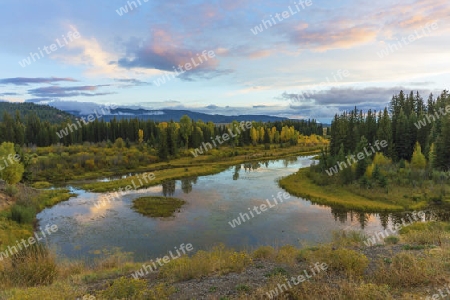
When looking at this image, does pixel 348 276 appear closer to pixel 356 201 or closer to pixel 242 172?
pixel 356 201

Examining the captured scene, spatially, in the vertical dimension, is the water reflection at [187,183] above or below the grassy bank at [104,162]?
below

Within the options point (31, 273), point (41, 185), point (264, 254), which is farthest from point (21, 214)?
point (264, 254)

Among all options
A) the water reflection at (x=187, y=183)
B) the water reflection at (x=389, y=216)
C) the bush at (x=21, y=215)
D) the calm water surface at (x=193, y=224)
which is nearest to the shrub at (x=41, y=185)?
the calm water surface at (x=193, y=224)

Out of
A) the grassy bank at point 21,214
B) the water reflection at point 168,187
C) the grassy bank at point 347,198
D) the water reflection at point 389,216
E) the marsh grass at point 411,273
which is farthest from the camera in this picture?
the water reflection at point 168,187

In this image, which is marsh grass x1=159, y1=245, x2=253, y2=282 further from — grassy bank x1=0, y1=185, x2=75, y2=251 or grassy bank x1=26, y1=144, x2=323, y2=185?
grassy bank x1=26, y1=144, x2=323, y2=185

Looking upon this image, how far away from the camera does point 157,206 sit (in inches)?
1236

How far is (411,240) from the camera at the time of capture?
561 inches

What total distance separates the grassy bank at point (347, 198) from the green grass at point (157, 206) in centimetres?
1527

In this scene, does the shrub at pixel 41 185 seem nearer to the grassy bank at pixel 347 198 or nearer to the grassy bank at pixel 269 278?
the grassy bank at pixel 347 198

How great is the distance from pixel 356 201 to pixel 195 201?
18.2 meters

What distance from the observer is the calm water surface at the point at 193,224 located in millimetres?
21094

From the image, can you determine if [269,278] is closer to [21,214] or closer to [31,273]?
[31,273]

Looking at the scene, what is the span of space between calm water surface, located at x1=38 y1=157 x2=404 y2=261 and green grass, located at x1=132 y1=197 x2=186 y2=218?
89cm

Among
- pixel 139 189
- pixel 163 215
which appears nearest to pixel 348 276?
pixel 163 215
